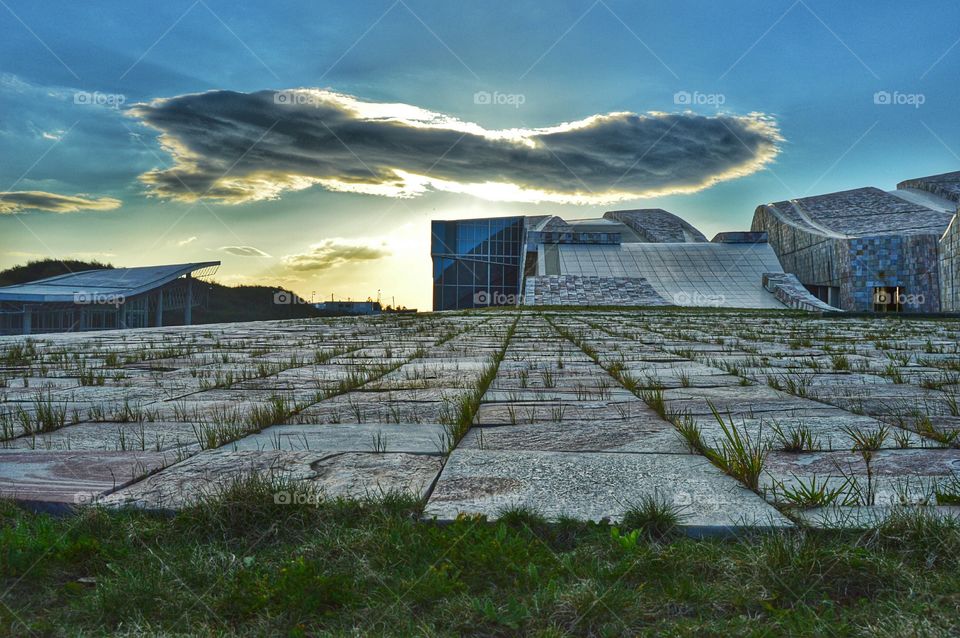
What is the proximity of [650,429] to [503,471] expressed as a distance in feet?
3.80

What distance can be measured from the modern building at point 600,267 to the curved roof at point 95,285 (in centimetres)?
2222

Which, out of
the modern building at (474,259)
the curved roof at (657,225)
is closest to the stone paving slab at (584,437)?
the modern building at (474,259)

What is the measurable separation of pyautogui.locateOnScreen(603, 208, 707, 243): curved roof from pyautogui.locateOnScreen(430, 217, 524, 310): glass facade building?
15.7 m

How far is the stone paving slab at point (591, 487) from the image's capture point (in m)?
1.97

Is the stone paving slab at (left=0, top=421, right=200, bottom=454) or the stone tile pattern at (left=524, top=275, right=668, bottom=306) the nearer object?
the stone paving slab at (left=0, top=421, right=200, bottom=454)

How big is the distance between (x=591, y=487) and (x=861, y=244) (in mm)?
51432

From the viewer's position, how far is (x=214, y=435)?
3.03m

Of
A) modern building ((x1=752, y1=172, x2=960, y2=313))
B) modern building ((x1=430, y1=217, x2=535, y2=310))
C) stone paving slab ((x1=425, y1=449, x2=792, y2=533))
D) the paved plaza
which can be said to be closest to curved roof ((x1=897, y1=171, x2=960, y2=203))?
modern building ((x1=752, y1=172, x2=960, y2=313))

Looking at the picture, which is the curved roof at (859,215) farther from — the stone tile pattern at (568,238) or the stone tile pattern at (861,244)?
the stone tile pattern at (568,238)

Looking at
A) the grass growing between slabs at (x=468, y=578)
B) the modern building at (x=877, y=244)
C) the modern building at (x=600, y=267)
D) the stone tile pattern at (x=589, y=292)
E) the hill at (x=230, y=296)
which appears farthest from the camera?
the hill at (x=230, y=296)

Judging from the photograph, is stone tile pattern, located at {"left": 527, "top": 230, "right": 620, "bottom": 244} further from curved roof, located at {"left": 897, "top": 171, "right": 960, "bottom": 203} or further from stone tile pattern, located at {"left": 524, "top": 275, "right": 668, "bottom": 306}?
curved roof, located at {"left": 897, "top": 171, "right": 960, "bottom": 203}

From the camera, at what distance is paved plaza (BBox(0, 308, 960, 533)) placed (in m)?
2.14

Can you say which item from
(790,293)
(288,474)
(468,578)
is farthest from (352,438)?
(790,293)

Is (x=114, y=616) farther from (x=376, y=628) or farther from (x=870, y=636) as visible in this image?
(x=870, y=636)
